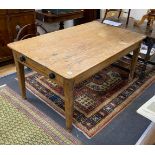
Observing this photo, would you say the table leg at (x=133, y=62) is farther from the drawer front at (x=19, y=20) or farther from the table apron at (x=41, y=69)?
the drawer front at (x=19, y=20)

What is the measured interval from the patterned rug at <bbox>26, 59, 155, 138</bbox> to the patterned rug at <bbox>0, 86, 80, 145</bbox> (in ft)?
0.57

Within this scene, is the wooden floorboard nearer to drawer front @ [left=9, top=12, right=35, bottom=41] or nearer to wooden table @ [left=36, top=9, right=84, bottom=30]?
drawer front @ [left=9, top=12, right=35, bottom=41]

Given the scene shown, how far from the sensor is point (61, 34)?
2.17 metres

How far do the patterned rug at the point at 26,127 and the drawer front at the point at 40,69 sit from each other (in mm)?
496

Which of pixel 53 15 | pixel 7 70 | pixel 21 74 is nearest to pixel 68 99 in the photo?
pixel 21 74

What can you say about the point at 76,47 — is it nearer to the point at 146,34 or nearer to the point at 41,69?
the point at 41,69

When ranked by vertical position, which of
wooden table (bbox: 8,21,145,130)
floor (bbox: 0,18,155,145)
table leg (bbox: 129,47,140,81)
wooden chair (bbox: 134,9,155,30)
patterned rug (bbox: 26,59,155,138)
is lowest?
floor (bbox: 0,18,155,145)

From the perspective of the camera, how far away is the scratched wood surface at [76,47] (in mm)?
1599

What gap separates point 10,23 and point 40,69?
1.24 metres

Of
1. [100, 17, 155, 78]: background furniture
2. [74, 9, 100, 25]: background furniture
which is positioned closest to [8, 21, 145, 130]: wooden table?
[100, 17, 155, 78]: background furniture

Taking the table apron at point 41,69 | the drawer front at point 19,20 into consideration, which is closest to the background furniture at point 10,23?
the drawer front at point 19,20

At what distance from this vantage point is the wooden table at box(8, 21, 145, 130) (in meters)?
1.56
